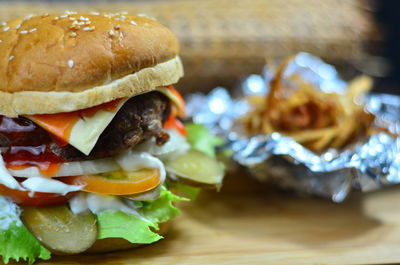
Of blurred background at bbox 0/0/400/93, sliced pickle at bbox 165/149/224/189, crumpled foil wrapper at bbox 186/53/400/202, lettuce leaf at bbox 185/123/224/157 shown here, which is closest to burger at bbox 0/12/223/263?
sliced pickle at bbox 165/149/224/189

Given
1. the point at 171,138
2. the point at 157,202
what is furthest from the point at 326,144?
the point at 157,202

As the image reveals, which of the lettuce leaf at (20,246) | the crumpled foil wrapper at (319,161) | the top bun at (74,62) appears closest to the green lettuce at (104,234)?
the lettuce leaf at (20,246)

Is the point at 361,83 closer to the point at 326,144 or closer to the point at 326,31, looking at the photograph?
the point at 326,144

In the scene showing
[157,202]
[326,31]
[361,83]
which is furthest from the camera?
[326,31]

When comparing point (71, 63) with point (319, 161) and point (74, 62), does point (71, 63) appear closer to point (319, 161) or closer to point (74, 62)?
point (74, 62)

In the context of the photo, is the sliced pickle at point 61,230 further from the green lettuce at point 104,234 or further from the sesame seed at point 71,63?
the sesame seed at point 71,63

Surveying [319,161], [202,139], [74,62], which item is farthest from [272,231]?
[74,62]
